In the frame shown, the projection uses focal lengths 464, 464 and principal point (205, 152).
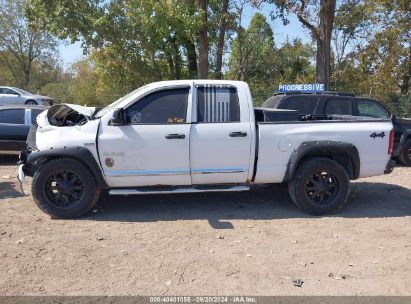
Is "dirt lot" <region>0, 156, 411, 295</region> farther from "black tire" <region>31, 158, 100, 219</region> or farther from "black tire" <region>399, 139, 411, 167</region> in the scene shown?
"black tire" <region>399, 139, 411, 167</region>

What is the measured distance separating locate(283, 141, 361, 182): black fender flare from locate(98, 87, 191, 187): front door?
4.66ft

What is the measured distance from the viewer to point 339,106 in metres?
10.3

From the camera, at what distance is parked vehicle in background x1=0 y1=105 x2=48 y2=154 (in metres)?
10.1

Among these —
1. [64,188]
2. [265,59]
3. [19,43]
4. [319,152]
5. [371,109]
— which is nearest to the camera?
[64,188]

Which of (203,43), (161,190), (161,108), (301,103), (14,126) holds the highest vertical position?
(203,43)

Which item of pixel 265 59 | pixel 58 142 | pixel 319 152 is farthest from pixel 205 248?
pixel 265 59

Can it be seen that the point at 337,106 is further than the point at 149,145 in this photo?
Yes

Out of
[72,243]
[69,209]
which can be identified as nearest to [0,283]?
[72,243]

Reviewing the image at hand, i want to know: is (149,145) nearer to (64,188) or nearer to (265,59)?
(64,188)

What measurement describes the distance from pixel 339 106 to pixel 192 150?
525 cm

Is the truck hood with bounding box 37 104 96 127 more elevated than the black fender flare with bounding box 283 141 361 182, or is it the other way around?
the truck hood with bounding box 37 104 96 127

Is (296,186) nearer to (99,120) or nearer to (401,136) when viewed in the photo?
(99,120)


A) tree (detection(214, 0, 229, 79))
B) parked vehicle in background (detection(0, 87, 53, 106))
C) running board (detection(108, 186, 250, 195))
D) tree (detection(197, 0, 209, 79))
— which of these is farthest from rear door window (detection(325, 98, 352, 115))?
parked vehicle in background (detection(0, 87, 53, 106))

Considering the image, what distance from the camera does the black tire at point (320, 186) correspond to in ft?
21.1
